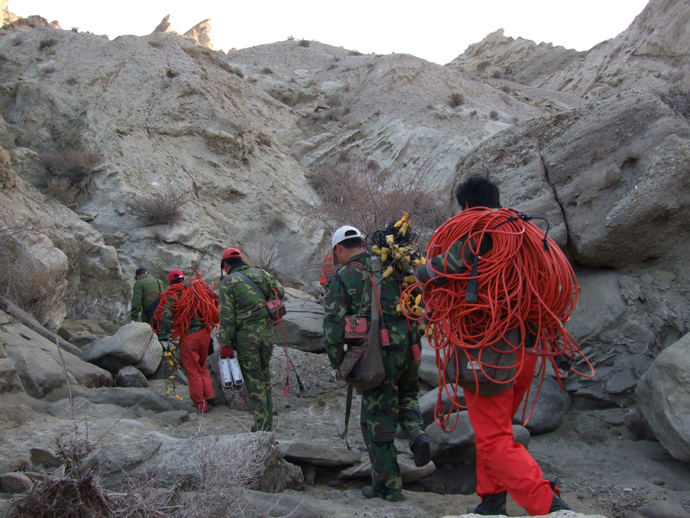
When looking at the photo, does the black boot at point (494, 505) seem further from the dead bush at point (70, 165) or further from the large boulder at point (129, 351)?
the dead bush at point (70, 165)

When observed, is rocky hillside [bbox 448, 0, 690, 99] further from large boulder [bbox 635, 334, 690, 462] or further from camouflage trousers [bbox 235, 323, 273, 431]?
camouflage trousers [bbox 235, 323, 273, 431]

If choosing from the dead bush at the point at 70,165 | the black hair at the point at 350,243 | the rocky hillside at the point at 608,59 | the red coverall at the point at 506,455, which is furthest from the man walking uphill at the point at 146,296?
the rocky hillside at the point at 608,59

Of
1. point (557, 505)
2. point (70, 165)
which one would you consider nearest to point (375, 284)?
point (557, 505)

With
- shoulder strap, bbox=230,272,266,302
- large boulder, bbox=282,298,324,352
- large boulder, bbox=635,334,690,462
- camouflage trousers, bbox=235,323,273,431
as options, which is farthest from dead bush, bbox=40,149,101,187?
large boulder, bbox=635,334,690,462

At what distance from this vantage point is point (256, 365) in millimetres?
4719

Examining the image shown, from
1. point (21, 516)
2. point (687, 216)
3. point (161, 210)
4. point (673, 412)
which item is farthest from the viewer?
point (161, 210)

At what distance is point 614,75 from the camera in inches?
1062

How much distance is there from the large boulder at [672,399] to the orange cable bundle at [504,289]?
1353mm

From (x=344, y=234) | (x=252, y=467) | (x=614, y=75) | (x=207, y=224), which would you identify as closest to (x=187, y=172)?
(x=207, y=224)

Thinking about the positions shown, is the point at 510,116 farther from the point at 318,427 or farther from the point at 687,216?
the point at 318,427

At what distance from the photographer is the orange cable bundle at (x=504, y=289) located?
2625 mm

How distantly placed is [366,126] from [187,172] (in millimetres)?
7581

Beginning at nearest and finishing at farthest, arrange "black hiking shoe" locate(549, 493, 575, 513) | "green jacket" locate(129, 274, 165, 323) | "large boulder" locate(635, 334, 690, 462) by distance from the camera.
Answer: "black hiking shoe" locate(549, 493, 575, 513) < "large boulder" locate(635, 334, 690, 462) < "green jacket" locate(129, 274, 165, 323)

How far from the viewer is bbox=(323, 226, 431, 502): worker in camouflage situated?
3.26 meters
